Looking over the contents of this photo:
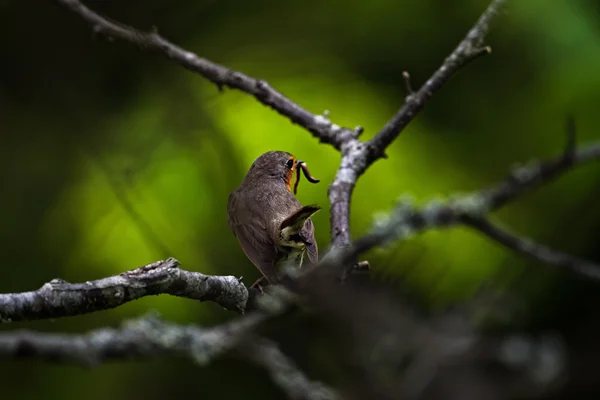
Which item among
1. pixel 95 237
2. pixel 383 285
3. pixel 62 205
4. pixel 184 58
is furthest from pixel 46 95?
pixel 383 285

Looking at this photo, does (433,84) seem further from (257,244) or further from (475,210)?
(475,210)

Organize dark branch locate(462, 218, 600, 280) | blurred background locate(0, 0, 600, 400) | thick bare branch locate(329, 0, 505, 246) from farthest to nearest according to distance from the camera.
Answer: blurred background locate(0, 0, 600, 400) → thick bare branch locate(329, 0, 505, 246) → dark branch locate(462, 218, 600, 280)

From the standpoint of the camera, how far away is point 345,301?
3.17ft

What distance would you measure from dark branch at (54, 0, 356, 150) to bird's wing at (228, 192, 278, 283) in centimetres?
41

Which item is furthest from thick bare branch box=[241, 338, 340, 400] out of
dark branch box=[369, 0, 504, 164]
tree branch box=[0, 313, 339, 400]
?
dark branch box=[369, 0, 504, 164]

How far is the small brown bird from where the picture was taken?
2484mm

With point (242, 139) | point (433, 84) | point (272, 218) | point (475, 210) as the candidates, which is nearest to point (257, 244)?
point (272, 218)

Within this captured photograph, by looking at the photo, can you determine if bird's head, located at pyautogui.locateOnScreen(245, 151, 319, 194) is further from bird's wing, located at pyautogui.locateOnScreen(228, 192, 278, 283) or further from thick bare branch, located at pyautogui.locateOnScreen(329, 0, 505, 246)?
thick bare branch, located at pyautogui.locateOnScreen(329, 0, 505, 246)

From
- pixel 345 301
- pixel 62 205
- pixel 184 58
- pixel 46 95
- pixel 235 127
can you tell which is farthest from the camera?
pixel 46 95

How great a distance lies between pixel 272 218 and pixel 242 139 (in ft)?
4.91

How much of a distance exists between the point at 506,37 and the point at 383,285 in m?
3.97

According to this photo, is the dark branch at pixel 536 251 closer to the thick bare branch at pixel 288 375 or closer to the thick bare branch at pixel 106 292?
the thick bare branch at pixel 288 375

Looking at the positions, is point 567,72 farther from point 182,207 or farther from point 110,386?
point 110,386

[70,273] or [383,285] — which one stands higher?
[70,273]
